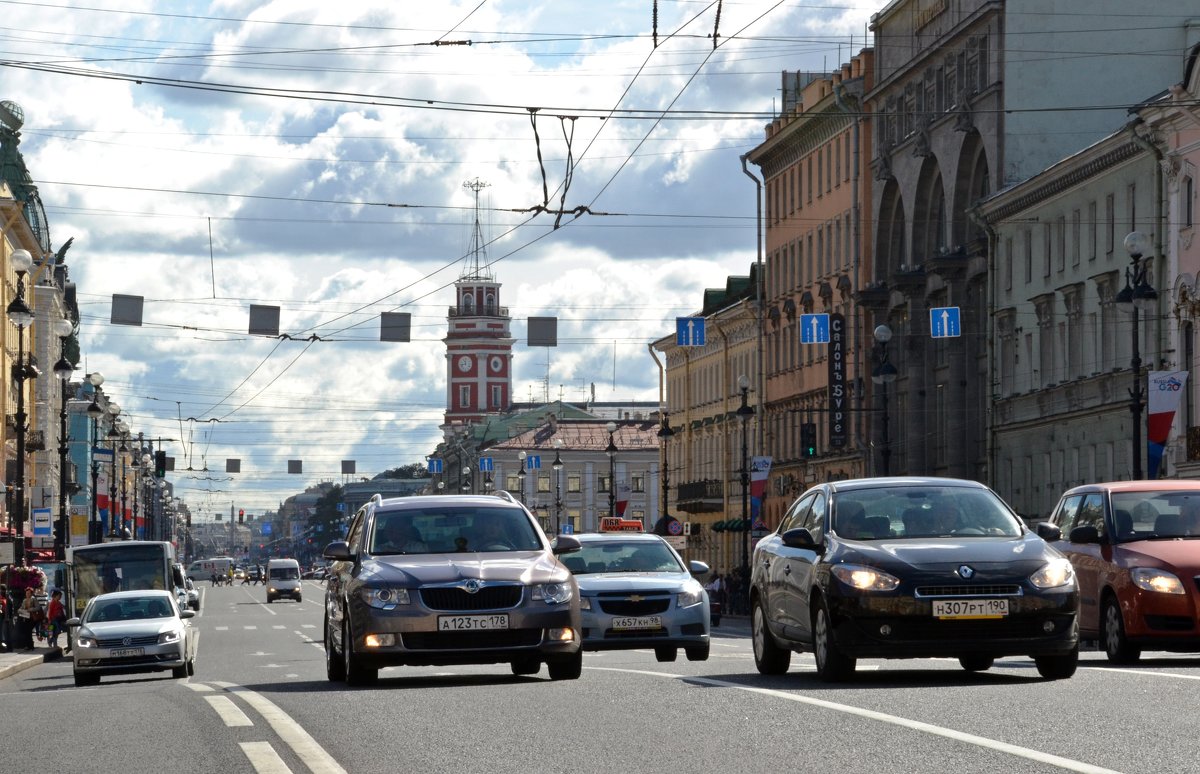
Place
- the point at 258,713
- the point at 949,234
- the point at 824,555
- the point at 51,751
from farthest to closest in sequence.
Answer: the point at 949,234 → the point at 824,555 → the point at 258,713 → the point at 51,751

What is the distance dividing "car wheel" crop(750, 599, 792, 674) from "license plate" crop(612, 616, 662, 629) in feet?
16.0

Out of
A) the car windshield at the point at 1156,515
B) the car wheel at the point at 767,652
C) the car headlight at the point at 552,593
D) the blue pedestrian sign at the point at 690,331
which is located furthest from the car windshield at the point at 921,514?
the blue pedestrian sign at the point at 690,331

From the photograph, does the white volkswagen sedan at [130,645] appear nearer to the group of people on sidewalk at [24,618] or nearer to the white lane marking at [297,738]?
the group of people on sidewalk at [24,618]

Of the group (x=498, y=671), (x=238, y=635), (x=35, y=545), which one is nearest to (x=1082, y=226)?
(x=238, y=635)

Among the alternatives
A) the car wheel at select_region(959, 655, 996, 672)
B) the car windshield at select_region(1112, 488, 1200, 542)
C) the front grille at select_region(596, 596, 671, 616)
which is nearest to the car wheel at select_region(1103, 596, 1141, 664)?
the car windshield at select_region(1112, 488, 1200, 542)

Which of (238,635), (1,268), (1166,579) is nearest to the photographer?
(1166,579)

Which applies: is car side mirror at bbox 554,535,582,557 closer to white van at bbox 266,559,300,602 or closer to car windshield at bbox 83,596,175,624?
car windshield at bbox 83,596,175,624

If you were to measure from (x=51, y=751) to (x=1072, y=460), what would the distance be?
156 feet

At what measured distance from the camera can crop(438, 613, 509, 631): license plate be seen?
1817cm

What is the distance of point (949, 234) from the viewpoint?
230 feet

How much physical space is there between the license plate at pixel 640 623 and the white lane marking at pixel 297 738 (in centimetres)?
634

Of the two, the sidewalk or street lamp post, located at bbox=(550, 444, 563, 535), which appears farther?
street lamp post, located at bbox=(550, 444, 563, 535)

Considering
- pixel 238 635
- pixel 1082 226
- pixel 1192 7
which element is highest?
pixel 1192 7

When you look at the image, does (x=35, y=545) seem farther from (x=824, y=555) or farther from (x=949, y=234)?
(x=824, y=555)
